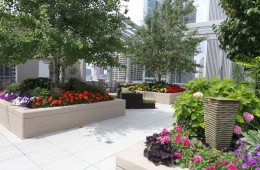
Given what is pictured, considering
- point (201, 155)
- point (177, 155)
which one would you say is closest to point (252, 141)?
point (201, 155)

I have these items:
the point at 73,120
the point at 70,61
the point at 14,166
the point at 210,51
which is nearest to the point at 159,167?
the point at 14,166

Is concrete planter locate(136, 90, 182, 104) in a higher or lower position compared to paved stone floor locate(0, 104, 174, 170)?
higher

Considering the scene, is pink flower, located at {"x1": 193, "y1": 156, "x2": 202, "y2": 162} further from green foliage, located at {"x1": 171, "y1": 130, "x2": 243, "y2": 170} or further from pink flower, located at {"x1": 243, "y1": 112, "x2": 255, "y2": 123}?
pink flower, located at {"x1": 243, "y1": 112, "x2": 255, "y2": 123}

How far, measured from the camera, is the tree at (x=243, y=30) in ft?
11.7

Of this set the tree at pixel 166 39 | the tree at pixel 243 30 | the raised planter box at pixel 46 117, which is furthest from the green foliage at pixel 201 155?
the tree at pixel 166 39

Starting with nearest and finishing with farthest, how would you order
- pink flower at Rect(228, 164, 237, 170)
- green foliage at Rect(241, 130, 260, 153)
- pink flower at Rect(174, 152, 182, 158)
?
1. pink flower at Rect(228, 164, 237, 170)
2. green foliage at Rect(241, 130, 260, 153)
3. pink flower at Rect(174, 152, 182, 158)

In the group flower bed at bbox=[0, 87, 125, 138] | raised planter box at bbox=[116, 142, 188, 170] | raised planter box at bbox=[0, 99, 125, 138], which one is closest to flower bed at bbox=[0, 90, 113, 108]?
flower bed at bbox=[0, 87, 125, 138]

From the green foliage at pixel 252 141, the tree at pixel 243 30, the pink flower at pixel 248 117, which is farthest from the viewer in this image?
the tree at pixel 243 30

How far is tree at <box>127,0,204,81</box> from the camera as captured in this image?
34.2 ft

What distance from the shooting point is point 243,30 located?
11.8 ft

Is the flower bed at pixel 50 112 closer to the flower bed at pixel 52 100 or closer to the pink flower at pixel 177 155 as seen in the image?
the flower bed at pixel 52 100

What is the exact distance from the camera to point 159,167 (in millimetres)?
1981

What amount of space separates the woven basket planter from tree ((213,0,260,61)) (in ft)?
7.11

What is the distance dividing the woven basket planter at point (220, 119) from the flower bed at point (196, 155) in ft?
0.53
